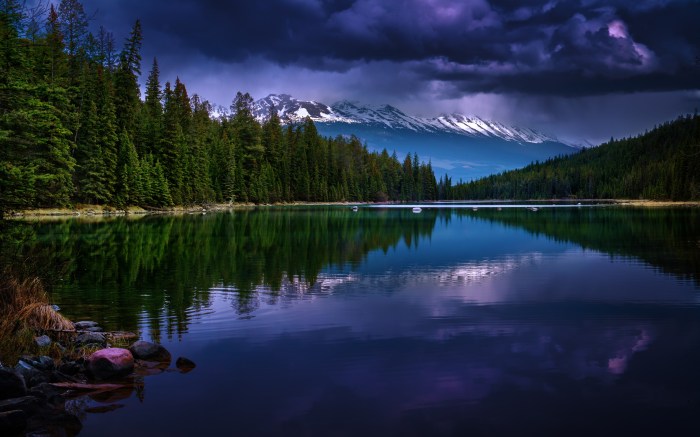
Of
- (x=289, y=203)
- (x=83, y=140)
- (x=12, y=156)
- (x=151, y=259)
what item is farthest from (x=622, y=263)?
(x=289, y=203)

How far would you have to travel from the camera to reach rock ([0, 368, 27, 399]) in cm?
916

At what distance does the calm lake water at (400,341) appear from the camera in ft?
30.8

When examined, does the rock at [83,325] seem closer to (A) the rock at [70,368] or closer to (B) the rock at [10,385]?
(A) the rock at [70,368]

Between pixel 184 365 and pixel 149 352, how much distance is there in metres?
0.89

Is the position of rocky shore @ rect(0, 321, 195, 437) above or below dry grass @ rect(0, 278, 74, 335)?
below

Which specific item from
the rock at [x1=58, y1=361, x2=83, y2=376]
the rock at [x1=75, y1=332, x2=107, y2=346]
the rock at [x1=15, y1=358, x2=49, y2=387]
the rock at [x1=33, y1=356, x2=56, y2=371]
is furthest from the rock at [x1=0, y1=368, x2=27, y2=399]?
the rock at [x1=75, y1=332, x2=107, y2=346]

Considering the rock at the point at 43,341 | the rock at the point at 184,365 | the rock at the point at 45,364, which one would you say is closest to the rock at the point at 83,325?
the rock at the point at 43,341

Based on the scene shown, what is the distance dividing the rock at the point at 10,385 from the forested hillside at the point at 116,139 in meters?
11.7

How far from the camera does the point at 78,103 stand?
73.9 metres

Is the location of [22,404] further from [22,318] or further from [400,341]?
[400,341]

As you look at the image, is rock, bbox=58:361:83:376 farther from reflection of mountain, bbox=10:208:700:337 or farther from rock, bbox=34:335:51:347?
reflection of mountain, bbox=10:208:700:337

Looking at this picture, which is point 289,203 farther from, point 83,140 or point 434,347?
point 434,347

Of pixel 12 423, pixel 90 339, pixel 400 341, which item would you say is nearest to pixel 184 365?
pixel 90 339

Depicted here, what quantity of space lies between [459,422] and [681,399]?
434 cm
